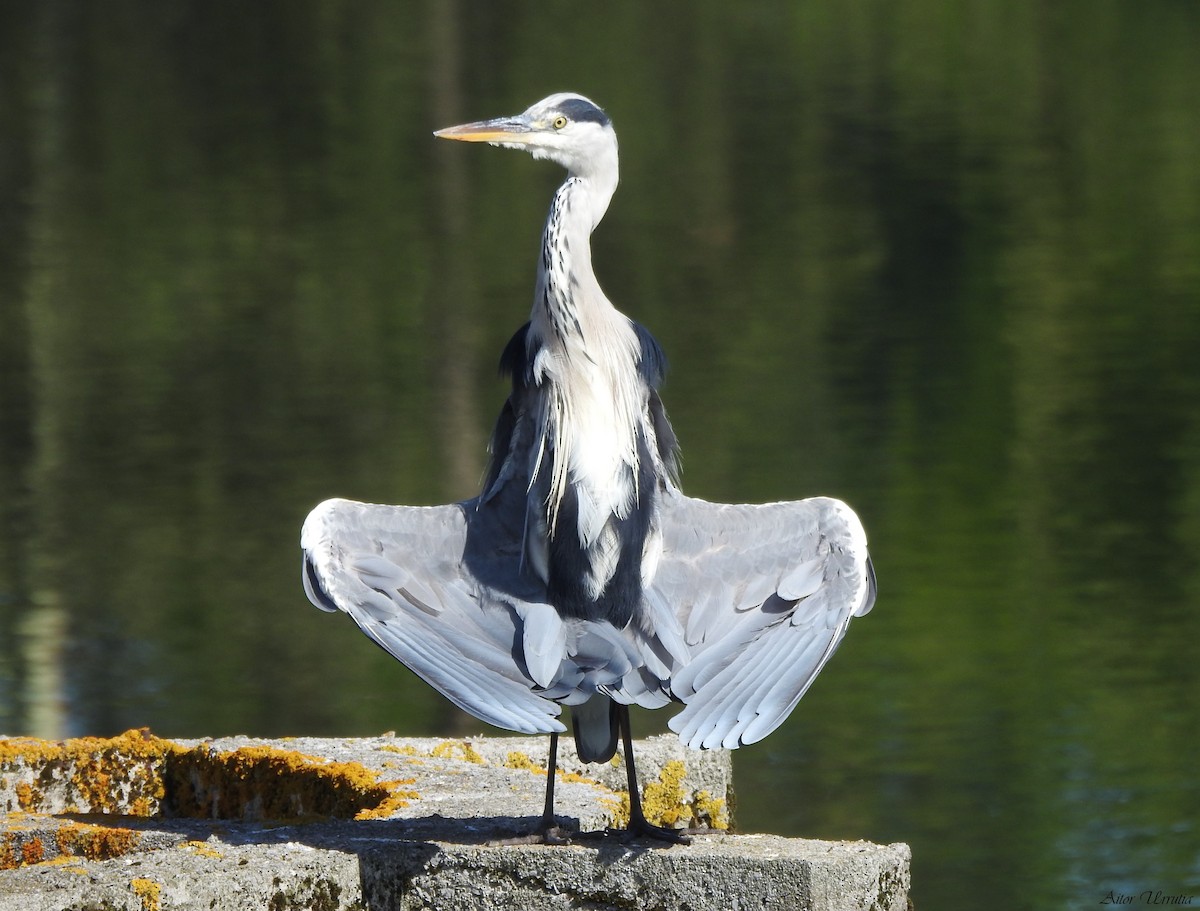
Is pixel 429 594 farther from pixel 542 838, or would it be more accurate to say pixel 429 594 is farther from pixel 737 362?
pixel 737 362

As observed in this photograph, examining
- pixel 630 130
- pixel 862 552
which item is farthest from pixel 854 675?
pixel 630 130

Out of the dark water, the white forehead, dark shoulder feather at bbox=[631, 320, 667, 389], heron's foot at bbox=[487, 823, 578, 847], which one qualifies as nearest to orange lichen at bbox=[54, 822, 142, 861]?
heron's foot at bbox=[487, 823, 578, 847]

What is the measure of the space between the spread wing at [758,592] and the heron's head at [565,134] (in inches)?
33.7

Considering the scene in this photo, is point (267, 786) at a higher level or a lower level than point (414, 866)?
lower

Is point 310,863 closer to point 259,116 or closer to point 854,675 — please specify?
point 854,675

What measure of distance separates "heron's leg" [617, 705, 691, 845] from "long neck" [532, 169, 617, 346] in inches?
36.7

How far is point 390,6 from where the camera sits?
116ft

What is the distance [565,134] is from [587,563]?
3.64 feet

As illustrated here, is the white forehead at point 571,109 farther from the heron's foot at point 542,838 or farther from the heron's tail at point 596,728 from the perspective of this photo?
the heron's foot at point 542,838

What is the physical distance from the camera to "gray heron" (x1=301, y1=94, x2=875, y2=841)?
4297 millimetres

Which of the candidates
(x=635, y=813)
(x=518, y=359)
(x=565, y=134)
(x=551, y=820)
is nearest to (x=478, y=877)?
(x=551, y=820)

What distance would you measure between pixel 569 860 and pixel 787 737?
5.95m

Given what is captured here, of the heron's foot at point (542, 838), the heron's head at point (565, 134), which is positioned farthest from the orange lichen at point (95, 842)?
the heron's head at point (565, 134)

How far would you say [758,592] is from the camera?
4.58 m
